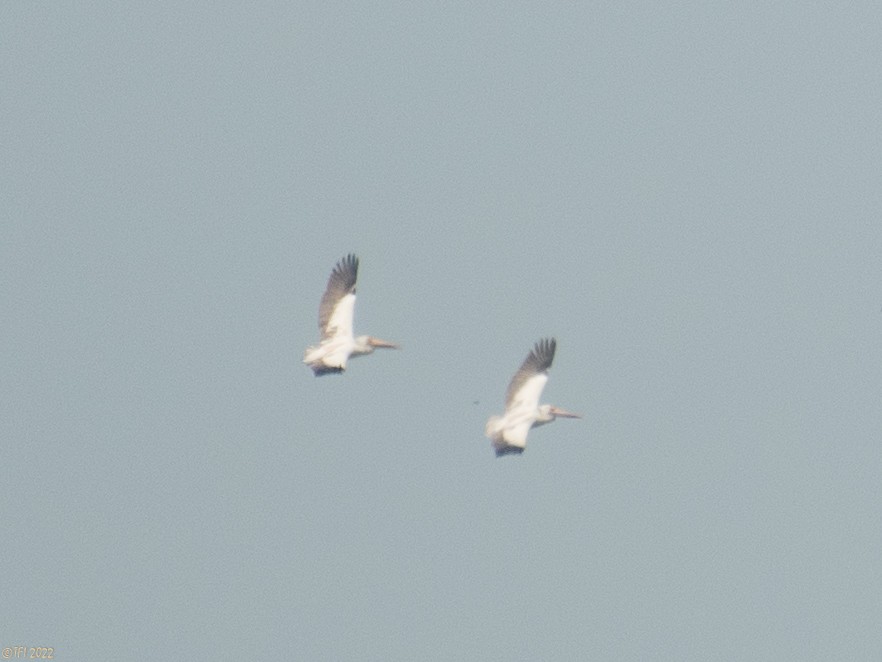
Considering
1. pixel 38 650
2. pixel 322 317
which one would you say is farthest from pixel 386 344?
pixel 38 650

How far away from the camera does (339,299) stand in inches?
3797

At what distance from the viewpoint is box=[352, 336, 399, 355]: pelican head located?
3824 inches

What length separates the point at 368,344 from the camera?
9750 cm

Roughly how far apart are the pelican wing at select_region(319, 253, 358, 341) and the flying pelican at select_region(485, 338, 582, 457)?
15.6 feet

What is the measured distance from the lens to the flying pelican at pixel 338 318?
96062 mm

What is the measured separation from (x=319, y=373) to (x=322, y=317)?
4.97 feet

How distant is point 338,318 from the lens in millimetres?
96438

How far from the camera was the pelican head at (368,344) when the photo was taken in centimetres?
9712

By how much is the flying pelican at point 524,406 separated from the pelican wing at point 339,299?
4.75m

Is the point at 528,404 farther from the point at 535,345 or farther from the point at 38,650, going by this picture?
the point at 38,650

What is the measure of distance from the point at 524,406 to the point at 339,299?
569 centimetres

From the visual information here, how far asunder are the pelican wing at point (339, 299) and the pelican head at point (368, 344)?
77cm

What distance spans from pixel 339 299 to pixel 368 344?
5.76 ft

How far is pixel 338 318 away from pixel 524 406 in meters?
5.49
